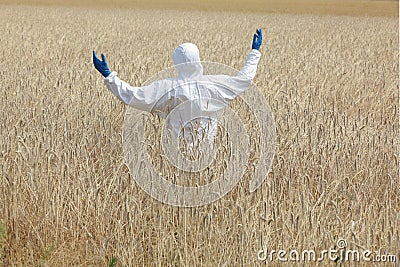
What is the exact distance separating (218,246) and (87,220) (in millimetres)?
798

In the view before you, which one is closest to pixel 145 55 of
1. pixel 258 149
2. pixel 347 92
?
pixel 347 92

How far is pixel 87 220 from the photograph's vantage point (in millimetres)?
3219

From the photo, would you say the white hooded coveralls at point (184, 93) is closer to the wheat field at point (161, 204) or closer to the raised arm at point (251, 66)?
the raised arm at point (251, 66)

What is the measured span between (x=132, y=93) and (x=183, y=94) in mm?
330

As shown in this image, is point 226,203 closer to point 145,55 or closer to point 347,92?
point 347,92

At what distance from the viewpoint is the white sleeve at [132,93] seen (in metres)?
3.73
